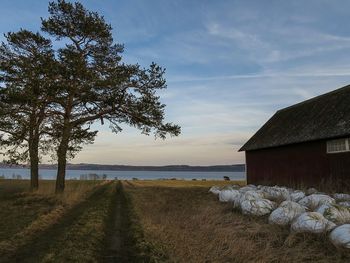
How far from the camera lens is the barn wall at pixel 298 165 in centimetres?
2317

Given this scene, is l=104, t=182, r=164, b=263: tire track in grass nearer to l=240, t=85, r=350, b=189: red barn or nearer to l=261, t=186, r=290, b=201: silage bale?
l=261, t=186, r=290, b=201: silage bale

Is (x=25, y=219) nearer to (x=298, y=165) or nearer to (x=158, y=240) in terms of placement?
(x=158, y=240)

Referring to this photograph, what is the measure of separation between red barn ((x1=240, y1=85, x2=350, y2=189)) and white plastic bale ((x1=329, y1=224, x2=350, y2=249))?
1280cm

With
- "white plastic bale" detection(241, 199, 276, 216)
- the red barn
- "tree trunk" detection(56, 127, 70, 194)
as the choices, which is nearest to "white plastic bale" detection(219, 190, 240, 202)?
"white plastic bale" detection(241, 199, 276, 216)

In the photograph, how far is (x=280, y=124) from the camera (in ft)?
106

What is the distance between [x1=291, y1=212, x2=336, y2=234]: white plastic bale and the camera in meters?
10.2

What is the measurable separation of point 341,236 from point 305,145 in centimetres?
1758

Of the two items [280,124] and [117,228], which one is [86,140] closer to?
[280,124]

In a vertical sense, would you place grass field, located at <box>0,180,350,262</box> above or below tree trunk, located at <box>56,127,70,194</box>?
below

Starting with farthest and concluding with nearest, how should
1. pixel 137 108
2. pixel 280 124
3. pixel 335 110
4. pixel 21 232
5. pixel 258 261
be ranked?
pixel 280 124, pixel 137 108, pixel 335 110, pixel 21 232, pixel 258 261

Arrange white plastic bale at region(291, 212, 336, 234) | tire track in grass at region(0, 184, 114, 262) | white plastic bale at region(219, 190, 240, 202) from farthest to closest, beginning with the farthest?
white plastic bale at region(219, 190, 240, 202) < white plastic bale at region(291, 212, 336, 234) < tire track in grass at region(0, 184, 114, 262)

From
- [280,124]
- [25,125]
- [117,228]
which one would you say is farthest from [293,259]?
[280,124]

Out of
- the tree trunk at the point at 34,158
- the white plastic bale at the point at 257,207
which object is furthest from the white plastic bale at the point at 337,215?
the tree trunk at the point at 34,158

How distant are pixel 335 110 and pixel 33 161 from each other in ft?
66.2
